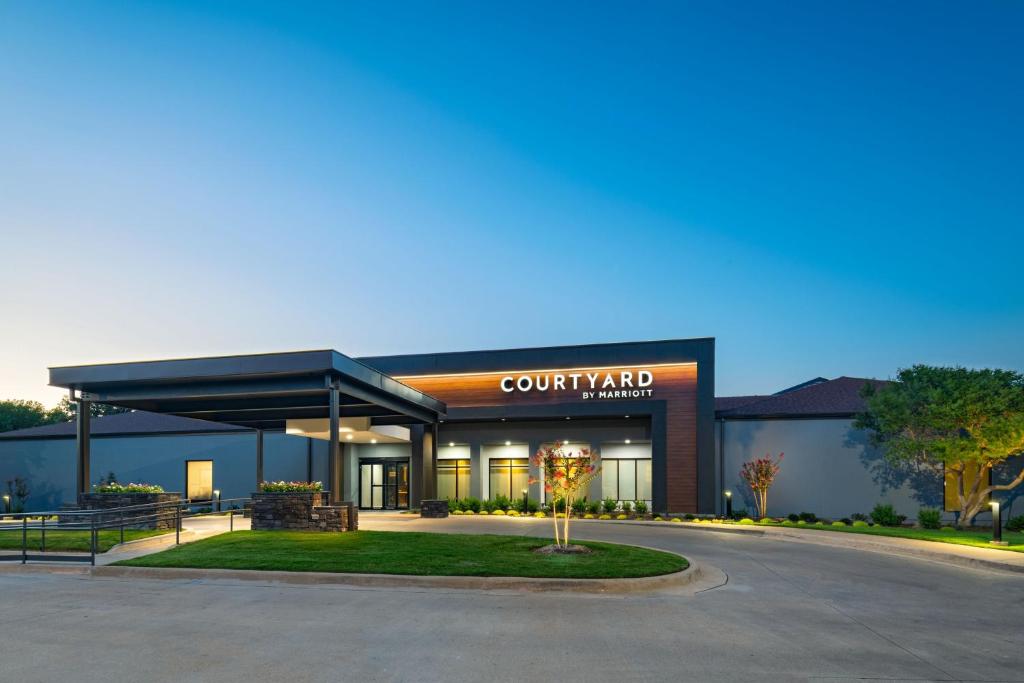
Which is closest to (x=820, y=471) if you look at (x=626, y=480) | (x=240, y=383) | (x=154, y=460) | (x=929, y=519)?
(x=929, y=519)

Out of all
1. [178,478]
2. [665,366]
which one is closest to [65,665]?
[665,366]

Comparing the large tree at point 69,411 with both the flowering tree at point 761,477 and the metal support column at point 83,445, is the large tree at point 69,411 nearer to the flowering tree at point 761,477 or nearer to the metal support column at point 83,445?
the metal support column at point 83,445

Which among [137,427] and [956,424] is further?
[137,427]

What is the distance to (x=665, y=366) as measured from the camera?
3112 cm

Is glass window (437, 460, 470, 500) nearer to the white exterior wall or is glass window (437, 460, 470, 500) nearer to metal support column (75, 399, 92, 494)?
the white exterior wall

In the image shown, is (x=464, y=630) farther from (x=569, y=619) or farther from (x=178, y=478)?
(x=178, y=478)

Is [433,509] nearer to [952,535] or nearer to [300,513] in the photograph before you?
[300,513]

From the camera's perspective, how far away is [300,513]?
20.2m

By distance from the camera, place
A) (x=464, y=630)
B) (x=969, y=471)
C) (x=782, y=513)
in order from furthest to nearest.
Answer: (x=782, y=513)
(x=969, y=471)
(x=464, y=630)

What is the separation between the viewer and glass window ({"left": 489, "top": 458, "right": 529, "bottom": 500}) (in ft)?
109

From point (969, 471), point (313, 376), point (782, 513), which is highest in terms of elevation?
point (313, 376)

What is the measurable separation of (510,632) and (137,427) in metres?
35.6

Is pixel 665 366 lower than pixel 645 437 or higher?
Answer: higher

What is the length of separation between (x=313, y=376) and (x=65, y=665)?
13.7 m
